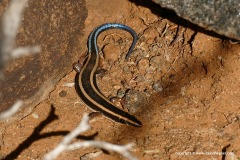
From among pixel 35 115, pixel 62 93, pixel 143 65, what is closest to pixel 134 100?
pixel 143 65

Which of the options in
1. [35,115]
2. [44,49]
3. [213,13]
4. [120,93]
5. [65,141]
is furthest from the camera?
[120,93]

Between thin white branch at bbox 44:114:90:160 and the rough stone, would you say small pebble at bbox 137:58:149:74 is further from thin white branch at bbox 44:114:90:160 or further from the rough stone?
thin white branch at bbox 44:114:90:160

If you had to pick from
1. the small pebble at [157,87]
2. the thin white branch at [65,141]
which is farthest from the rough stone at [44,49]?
the thin white branch at [65,141]

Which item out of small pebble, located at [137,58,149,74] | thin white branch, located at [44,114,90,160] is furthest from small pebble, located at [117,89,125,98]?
thin white branch, located at [44,114,90,160]

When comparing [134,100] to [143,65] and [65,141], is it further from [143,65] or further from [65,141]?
[65,141]

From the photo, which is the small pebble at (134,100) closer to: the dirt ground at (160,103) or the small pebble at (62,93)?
the dirt ground at (160,103)

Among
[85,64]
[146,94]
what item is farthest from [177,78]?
[85,64]
